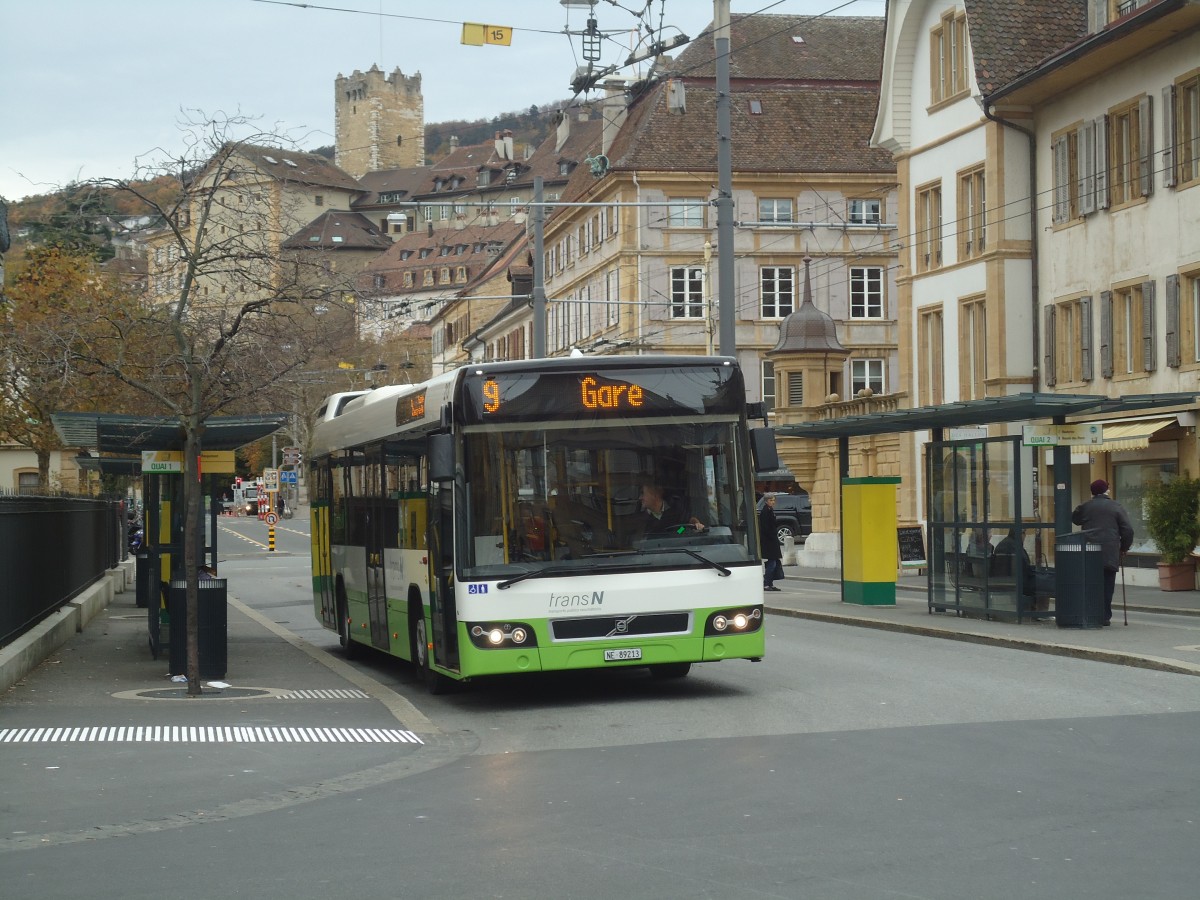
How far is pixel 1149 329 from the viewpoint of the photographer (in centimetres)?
3428

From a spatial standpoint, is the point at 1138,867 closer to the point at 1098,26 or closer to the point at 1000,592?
the point at 1000,592

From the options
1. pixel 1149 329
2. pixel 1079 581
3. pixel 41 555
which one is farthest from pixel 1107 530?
pixel 1149 329

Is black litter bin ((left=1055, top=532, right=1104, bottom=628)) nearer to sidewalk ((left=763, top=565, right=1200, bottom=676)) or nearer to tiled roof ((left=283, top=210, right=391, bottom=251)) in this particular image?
sidewalk ((left=763, top=565, right=1200, bottom=676))

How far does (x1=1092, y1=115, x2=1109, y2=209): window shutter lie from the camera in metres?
36.2

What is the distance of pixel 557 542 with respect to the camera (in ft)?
45.2

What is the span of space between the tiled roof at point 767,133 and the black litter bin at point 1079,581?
51125 millimetres

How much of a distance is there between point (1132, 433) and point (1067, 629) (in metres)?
14.0

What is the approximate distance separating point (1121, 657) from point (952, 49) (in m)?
28.9

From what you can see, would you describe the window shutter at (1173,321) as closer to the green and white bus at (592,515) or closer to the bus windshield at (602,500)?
the green and white bus at (592,515)

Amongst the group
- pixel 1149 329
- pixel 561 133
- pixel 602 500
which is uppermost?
pixel 561 133

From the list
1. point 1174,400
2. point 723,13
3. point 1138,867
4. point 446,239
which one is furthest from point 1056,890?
point 446,239

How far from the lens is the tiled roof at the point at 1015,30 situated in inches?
1607

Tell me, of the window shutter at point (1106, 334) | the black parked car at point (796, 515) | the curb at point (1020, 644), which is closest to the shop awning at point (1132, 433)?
the window shutter at point (1106, 334)

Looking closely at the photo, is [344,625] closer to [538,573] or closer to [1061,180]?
[538,573]
